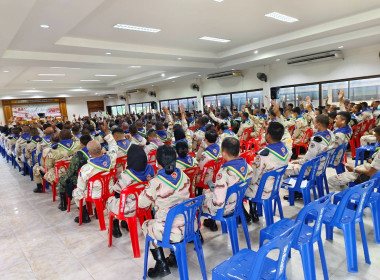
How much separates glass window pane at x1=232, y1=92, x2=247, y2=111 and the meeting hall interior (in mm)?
2841

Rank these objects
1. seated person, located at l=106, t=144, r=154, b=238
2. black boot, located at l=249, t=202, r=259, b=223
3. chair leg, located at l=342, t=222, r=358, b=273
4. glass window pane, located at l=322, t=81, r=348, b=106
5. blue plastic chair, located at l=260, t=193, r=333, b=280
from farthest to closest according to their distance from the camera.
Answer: glass window pane, located at l=322, t=81, r=348, b=106 < black boot, located at l=249, t=202, r=259, b=223 < seated person, located at l=106, t=144, r=154, b=238 < chair leg, located at l=342, t=222, r=358, b=273 < blue plastic chair, located at l=260, t=193, r=333, b=280

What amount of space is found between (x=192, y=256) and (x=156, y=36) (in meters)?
5.85

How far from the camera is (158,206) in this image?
6.77ft

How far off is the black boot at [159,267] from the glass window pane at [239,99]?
39.4 feet

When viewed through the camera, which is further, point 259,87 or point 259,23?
point 259,87

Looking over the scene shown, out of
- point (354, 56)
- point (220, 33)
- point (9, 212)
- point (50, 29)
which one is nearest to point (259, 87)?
point (354, 56)

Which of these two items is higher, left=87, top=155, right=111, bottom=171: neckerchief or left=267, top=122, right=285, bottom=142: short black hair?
left=267, top=122, right=285, bottom=142: short black hair

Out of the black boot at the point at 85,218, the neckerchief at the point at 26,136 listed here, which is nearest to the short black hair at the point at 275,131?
the black boot at the point at 85,218

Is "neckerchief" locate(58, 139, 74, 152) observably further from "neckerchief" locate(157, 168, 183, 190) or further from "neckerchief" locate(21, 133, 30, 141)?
"neckerchief" locate(157, 168, 183, 190)

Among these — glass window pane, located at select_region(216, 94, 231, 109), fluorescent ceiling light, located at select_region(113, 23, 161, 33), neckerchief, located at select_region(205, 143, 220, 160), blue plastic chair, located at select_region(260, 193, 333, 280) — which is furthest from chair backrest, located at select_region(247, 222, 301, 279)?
glass window pane, located at select_region(216, 94, 231, 109)

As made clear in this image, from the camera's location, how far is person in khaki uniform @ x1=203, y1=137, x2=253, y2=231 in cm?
221

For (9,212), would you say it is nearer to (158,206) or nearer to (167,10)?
(158,206)

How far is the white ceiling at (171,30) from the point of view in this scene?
4473 millimetres

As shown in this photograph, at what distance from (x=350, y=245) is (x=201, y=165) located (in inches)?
71.6
